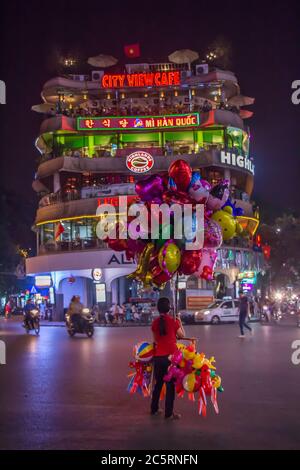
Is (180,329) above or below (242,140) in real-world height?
below

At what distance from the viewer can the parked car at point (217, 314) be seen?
38750 mm

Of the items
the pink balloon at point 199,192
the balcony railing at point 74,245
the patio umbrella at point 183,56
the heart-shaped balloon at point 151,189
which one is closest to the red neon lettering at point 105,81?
the patio umbrella at point 183,56

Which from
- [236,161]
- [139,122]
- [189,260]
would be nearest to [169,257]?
[189,260]

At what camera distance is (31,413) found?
948 centimetres

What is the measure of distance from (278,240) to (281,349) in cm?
4212

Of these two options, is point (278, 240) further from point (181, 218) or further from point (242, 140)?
point (181, 218)

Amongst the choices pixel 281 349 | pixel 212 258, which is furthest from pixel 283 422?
pixel 281 349

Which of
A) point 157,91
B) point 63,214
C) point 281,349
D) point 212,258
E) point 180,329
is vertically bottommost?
point 281,349

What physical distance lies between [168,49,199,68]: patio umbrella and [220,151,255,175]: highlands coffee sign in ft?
39.0

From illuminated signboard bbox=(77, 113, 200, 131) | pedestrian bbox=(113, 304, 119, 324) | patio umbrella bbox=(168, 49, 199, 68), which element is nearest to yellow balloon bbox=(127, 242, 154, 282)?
pedestrian bbox=(113, 304, 119, 324)

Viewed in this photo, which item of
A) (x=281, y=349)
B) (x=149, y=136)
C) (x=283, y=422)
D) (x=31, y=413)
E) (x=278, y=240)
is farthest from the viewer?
(x=278, y=240)

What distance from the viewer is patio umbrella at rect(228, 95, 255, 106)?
61.0 meters

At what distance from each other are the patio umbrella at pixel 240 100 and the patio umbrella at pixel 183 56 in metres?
5.18
